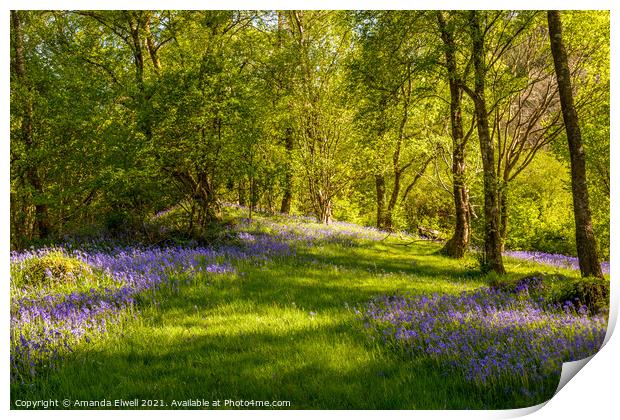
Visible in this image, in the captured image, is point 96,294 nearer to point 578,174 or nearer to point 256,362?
point 256,362

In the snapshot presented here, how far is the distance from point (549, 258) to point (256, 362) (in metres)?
7.04

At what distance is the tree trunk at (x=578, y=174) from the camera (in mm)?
5484

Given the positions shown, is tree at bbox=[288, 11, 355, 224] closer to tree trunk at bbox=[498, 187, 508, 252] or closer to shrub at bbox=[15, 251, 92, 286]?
tree trunk at bbox=[498, 187, 508, 252]

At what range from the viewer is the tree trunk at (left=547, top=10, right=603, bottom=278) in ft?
18.0

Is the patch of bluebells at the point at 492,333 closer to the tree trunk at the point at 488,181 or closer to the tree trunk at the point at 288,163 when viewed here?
the tree trunk at the point at 488,181

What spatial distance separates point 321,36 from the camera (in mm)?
11398

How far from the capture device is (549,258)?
867 cm

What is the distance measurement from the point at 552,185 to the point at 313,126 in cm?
754

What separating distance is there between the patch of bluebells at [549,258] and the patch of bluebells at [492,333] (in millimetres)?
2886

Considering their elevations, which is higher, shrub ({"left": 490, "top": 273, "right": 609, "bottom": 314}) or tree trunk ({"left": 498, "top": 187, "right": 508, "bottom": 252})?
tree trunk ({"left": 498, "top": 187, "right": 508, "bottom": 252})

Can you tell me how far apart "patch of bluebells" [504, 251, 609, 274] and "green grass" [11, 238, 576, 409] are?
11.7 ft

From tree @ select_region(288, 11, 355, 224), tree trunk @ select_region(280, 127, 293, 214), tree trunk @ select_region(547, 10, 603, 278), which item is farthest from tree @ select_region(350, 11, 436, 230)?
tree trunk @ select_region(280, 127, 293, 214)
